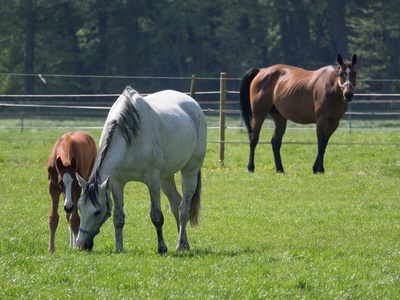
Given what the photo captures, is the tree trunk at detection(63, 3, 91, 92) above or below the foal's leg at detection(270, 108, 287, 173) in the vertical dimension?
above

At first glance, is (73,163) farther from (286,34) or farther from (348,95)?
(286,34)

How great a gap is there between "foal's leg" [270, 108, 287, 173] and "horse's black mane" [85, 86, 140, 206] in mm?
6852

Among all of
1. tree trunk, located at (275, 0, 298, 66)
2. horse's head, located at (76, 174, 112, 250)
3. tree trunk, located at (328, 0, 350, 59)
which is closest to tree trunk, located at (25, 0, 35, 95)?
tree trunk, located at (275, 0, 298, 66)

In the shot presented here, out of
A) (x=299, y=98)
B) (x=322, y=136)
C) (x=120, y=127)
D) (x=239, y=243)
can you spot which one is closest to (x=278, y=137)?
(x=299, y=98)

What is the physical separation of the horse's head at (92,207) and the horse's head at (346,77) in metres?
6.99

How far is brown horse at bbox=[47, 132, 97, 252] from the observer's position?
621cm

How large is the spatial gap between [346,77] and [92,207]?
741cm

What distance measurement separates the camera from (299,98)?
511 inches

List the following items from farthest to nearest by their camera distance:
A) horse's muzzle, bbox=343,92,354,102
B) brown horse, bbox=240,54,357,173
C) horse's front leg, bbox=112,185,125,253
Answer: brown horse, bbox=240,54,357,173
horse's muzzle, bbox=343,92,354,102
horse's front leg, bbox=112,185,125,253

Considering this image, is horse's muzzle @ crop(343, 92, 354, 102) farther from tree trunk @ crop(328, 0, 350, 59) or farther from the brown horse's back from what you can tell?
tree trunk @ crop(328, 0, 350, 59)

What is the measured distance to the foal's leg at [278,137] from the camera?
13.0m

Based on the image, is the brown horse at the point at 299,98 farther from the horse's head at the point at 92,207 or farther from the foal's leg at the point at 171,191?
the horse's head at the point at 92,207

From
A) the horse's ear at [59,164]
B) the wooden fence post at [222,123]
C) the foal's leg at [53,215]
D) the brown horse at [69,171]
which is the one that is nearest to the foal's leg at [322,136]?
the wooden fence post at [222,123]

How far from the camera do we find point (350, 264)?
5922mm
